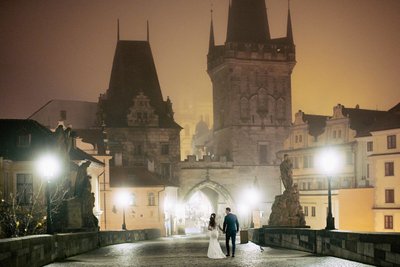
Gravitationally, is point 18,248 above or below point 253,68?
below

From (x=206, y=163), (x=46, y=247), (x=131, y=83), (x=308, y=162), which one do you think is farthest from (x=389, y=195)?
(x=46, y=247)

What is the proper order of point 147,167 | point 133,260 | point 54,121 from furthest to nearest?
point 54,121
point 147,167
point 133,260

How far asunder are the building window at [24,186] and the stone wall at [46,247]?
15.8m

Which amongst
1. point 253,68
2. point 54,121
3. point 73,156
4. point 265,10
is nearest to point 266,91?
point 253,68

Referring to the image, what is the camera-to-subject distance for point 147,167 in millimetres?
81938

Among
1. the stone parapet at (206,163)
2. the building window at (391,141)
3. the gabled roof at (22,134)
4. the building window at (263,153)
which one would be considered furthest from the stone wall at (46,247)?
the building window at (263,153)

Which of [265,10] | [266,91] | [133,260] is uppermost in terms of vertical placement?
[265,10]

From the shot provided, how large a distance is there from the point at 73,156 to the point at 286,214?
2163 cm

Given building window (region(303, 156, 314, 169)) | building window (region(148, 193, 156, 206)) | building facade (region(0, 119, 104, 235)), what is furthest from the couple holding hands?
building window (region(303, 156, 314, 169))

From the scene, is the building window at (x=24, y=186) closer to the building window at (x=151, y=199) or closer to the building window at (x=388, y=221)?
the building window at (x=151, y=199)

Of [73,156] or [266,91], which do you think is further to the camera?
[266,91]

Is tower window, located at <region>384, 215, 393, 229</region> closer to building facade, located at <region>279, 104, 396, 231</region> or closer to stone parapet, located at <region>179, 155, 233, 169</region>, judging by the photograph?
building facade, located at <region>279, 104, 396, 231</region>

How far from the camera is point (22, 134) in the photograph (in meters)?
49.1

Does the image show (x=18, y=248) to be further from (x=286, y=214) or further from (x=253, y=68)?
(x=253, y=68)
